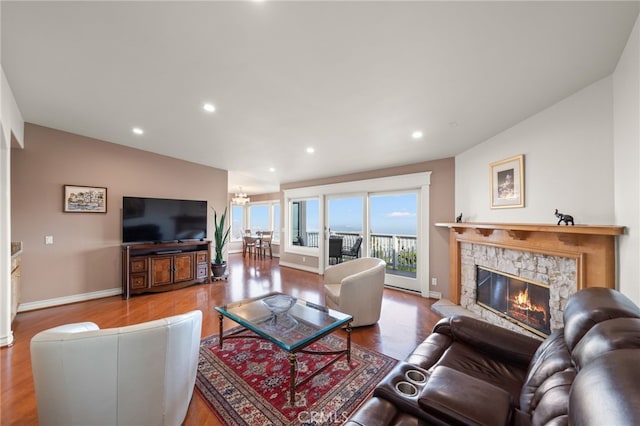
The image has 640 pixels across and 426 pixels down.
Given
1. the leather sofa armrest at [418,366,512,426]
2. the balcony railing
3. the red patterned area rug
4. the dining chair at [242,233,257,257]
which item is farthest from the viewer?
the dining chair at [242,233,257,257]

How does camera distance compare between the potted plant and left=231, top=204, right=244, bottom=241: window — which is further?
left=231, top=204, right=244, bottom=241: window

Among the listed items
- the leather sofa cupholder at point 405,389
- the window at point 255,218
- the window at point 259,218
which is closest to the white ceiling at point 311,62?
the leather sofa cupholder at point 405,389

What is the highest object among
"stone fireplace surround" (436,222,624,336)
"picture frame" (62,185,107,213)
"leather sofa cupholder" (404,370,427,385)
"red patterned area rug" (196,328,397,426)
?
"picture frame" (62,185,107,213)

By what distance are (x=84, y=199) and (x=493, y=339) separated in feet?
18.4

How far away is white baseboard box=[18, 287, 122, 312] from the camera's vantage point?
350 cm

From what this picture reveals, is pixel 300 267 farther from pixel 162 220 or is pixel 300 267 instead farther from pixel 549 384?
pixel 549 384

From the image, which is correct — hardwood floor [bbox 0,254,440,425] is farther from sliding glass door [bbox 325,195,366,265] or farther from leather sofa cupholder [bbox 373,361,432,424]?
leather sofa cupholder [bbox 373,361,432,424]

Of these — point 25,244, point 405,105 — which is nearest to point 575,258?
point 405,105

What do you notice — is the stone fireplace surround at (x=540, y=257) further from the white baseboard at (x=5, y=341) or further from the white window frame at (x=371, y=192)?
the white baseboard at (x=5, y=341)

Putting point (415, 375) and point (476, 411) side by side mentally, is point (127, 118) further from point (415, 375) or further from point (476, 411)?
point (476, 411)

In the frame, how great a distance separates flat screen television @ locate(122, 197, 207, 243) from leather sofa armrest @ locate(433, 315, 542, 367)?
477 cm

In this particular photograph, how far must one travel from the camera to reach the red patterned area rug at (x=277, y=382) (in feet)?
5.56

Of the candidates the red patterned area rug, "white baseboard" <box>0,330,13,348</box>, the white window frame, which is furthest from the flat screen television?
the red patterned area rug

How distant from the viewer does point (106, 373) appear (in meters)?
1.28
